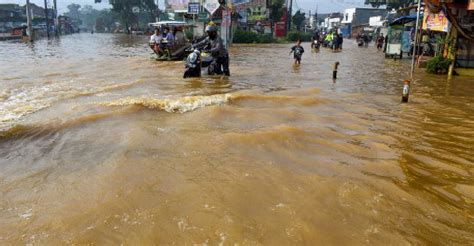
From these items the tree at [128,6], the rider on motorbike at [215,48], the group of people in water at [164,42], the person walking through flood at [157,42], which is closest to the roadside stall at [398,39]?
the group of people in water at [164,42]

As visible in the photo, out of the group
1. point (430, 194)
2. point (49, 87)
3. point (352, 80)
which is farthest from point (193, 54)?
→ point (430, 194)

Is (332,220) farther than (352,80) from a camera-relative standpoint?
No

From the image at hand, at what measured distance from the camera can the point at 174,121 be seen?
6758 mm

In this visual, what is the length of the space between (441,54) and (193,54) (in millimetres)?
9503

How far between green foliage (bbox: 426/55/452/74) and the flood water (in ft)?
20.0

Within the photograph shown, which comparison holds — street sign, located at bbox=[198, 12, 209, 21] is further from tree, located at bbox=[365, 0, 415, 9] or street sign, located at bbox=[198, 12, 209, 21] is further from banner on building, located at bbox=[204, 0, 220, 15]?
tree, located at bbox=[365, 0, 415, 9]

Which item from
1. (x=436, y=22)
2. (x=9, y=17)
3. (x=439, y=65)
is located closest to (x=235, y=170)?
(x=439, y=65)

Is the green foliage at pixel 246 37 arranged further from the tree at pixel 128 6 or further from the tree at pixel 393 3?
the tree at pixel 128 6

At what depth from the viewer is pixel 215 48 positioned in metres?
12.1

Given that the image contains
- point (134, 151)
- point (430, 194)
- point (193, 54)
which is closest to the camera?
point (430, 194)

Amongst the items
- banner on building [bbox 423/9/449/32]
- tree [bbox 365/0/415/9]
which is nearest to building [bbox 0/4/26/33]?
tree [bbox 365/0/415/9]

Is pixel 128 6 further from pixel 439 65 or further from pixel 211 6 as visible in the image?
pixel 439 65

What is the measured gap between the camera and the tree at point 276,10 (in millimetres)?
49381

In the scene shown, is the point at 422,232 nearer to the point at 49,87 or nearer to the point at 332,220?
the point at 332,220
